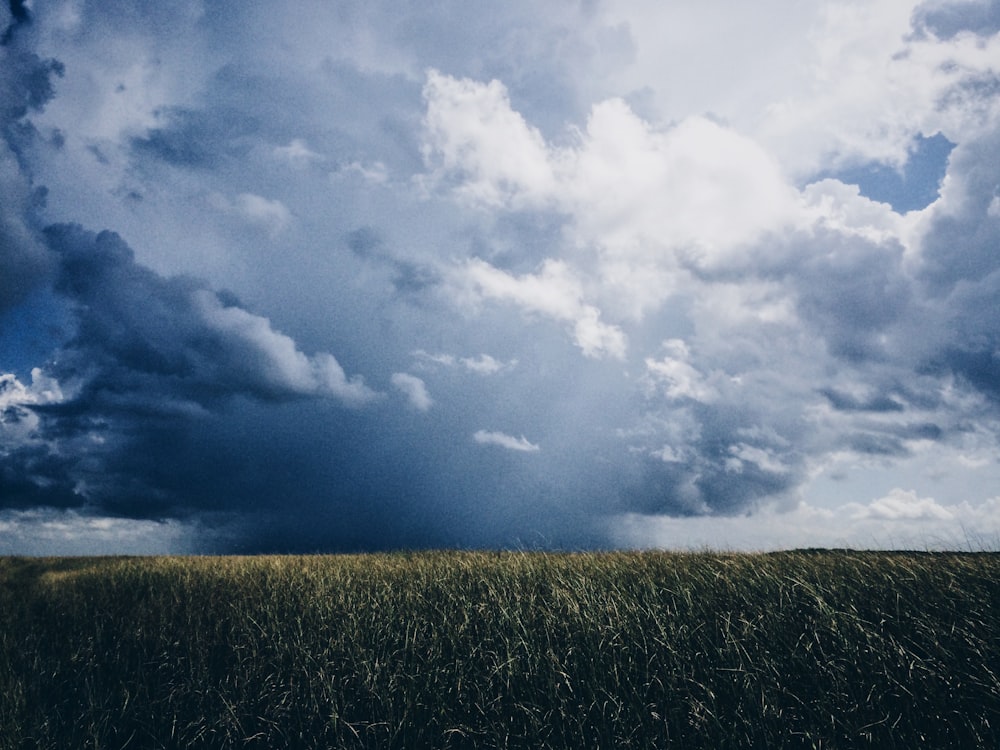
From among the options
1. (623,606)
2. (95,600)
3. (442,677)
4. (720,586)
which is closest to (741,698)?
(623,606)

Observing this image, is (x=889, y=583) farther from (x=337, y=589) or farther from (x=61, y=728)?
(x=61, y=728)

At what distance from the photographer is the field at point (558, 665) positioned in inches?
319

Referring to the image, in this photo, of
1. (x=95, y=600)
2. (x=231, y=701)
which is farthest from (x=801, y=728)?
(x=95, y=600)

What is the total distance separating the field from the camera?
26.6ft

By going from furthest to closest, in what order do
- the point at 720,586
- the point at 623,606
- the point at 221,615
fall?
the point at 221,615 → the point at 720,586 → the point at 623,606

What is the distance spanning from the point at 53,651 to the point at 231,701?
19.9ft

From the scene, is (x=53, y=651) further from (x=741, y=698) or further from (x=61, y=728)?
(x=741, y=698)

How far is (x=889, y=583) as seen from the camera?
36.2 ft

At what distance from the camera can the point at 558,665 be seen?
9.37m

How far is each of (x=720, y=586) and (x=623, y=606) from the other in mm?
2433

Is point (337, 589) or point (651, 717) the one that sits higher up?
point (337, 589)

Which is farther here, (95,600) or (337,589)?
(95,600)

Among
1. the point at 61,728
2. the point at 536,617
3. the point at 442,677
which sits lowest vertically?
the point at 61,728

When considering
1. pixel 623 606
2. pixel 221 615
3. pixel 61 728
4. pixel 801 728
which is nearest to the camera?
pixel 801 728
